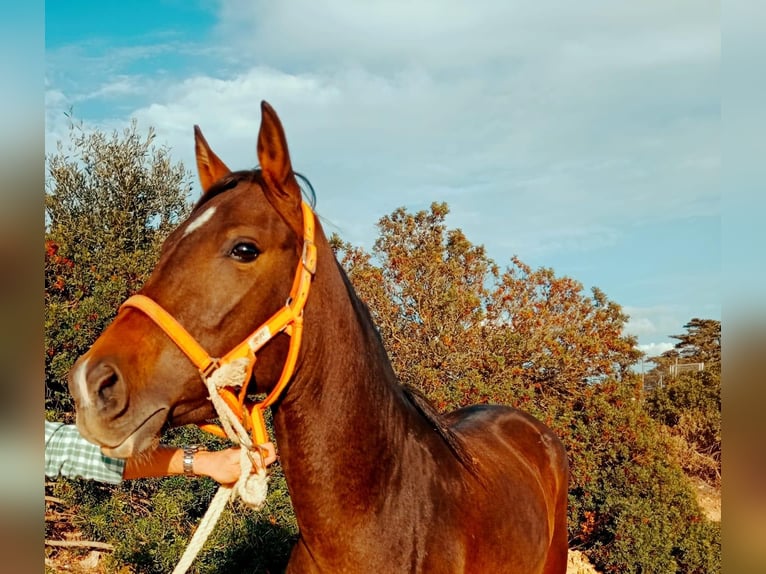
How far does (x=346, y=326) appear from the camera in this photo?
82.5 inches

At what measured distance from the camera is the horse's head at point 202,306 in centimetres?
160

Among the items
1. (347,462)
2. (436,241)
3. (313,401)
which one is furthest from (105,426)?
(436,241)

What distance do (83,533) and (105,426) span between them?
176 inches

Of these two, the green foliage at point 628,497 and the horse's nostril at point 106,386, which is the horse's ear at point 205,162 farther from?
the green foliage at point 628,497

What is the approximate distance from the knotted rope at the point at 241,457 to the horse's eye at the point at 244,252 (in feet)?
1.01

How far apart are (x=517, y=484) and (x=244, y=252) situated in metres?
2.23

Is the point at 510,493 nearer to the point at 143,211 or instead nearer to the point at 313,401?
the point at 313,401

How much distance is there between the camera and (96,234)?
605cm

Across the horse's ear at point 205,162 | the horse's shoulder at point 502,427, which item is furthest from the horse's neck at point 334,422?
the horse's shoulder at point 502,427

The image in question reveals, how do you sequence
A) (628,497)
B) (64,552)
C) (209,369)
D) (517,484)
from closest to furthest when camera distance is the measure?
1. (209,369)
2. (517,484)
3. (64,552)
4. (628,497)

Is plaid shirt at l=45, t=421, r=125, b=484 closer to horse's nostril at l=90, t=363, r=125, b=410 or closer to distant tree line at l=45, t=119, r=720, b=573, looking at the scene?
horse's nostril at l=90, t=363, r=125, b=410

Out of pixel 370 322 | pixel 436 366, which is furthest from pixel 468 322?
pixel 370 322

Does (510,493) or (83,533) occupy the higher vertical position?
(510,493)

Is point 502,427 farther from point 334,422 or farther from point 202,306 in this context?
point 202,306
